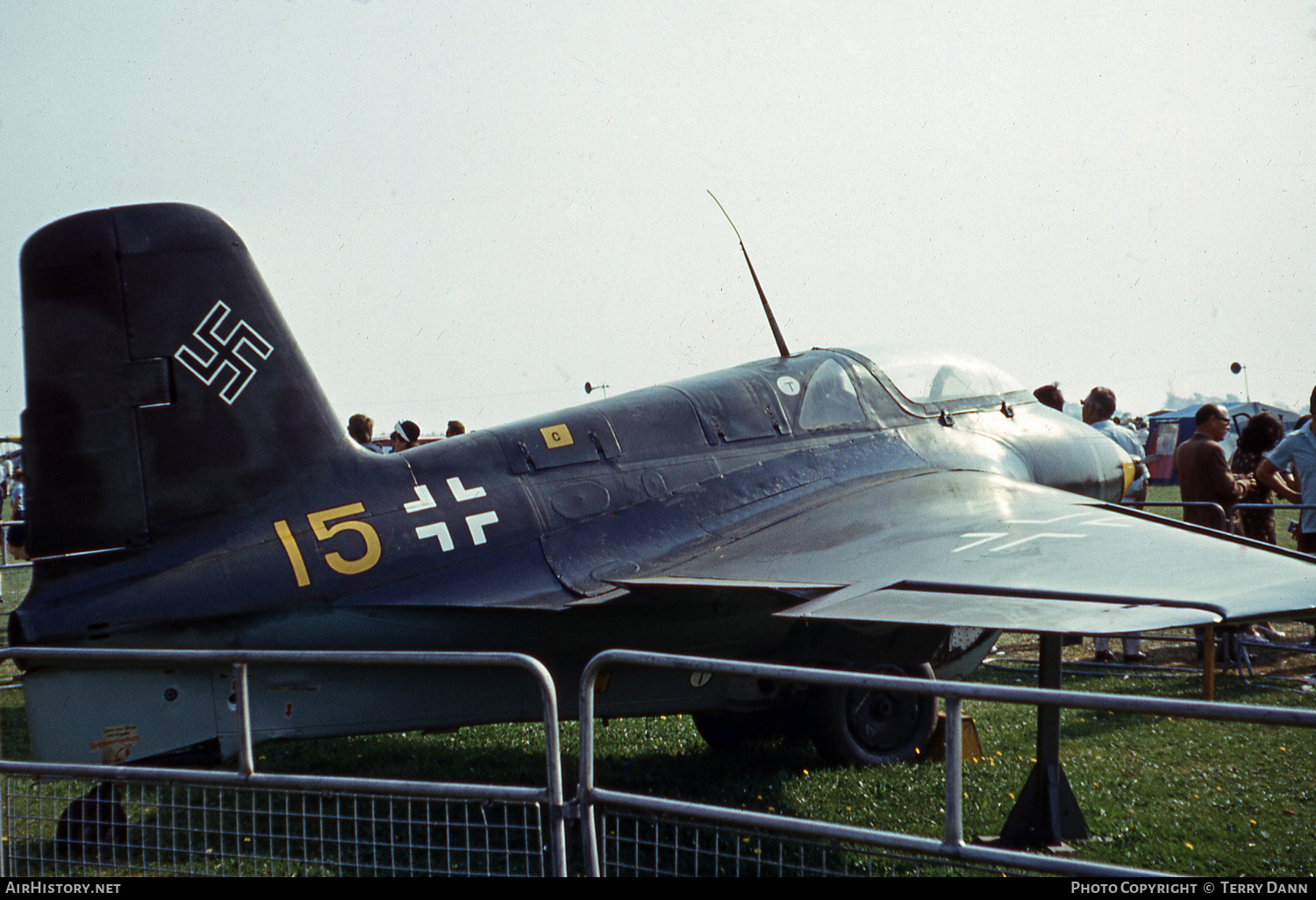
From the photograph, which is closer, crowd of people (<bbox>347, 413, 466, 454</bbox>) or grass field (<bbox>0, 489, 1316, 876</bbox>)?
grass field (<bbox>0, 489, 1316, 876</bbox>)

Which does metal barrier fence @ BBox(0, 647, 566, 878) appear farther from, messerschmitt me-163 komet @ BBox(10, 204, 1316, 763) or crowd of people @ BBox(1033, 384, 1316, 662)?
crowd of people @ BBox(1033, 384, 1316, 662)

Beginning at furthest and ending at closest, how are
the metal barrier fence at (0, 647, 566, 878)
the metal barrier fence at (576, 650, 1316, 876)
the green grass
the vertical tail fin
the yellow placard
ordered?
the green grass, the yellow placard, the vertical tail fin, the metal barrier fence at (0, 647, 566, 878), the metal barrier fence at (576, 650, 1316, 876)

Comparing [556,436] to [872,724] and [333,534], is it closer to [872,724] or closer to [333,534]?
[333,534]

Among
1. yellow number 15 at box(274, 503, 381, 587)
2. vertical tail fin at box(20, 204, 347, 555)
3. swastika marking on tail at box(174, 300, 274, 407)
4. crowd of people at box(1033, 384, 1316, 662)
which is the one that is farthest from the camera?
crowd of people at box(1033, 384, 1316, 662)

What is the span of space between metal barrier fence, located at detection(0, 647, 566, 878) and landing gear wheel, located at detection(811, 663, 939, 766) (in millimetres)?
1851

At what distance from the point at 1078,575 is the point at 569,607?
8.40 ft

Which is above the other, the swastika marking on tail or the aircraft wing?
the swastika marking on tail

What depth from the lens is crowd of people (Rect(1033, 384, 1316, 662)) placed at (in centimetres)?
895

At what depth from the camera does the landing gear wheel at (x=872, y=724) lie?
6.04 m

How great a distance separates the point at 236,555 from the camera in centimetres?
480

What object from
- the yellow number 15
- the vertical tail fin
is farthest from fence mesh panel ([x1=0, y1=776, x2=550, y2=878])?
the vertical tail fin

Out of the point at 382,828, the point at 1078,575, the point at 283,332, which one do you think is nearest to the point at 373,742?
the point at 382,828

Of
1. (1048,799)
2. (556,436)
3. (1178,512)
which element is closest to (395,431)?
(556,436)

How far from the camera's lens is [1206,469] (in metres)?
9.57
